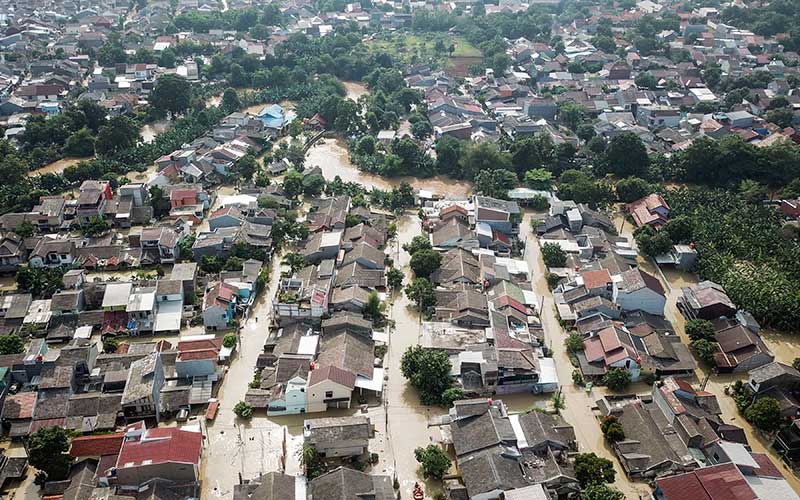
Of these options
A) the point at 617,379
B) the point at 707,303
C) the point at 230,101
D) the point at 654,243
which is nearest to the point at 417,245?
the point at 617,379

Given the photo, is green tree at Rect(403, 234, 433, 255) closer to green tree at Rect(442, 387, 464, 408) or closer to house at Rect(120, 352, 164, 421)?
green tree at Rect(442, 387, 464, 408)

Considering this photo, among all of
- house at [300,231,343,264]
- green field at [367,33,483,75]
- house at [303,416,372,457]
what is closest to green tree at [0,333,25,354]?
house at [303,416,372,457]

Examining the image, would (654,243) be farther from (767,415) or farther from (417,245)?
(417,245)

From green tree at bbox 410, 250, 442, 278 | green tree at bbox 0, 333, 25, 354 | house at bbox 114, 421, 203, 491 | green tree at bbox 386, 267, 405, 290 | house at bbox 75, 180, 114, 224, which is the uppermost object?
house at bbox 75, 180, 114, 224

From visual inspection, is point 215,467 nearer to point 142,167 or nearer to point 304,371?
point 304,371

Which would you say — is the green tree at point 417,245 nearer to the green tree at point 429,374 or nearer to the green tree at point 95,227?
the green tree at point 429,374

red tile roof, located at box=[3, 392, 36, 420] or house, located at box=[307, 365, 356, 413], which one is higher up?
red tile roof, located at box=[3, 392, 36, 420]

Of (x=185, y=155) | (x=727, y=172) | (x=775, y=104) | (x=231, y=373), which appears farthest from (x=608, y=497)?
(x=775, y=104)
